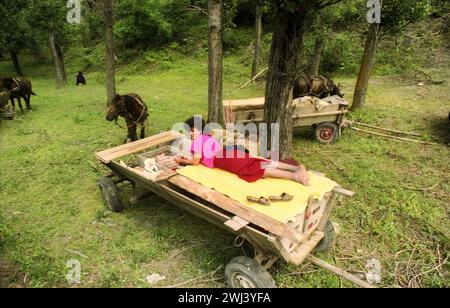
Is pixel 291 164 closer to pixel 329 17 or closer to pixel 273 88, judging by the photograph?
pixel 273 88

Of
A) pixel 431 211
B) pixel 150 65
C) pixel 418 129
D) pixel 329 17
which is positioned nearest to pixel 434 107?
pixel 418 129

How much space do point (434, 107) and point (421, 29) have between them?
8855 mm

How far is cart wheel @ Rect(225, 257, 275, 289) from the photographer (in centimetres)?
402

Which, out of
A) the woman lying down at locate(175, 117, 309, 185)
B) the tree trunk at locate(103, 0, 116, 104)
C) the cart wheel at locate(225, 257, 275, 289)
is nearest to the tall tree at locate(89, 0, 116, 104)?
the tree trunk at locate(103, 0, 116, 104)

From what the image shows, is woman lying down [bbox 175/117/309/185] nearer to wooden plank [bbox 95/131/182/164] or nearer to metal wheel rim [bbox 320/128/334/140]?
wooden plank [bbox 95/131/182/164]

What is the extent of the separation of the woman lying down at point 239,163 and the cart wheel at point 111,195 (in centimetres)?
137

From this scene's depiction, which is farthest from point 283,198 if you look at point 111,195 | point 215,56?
point 215,56

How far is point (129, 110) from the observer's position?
26.9ft

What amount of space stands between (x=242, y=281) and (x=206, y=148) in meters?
2.33

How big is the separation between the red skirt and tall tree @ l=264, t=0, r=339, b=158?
1.68m

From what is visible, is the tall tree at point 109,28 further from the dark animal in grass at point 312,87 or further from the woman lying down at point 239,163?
the woman lying down at point 239,163

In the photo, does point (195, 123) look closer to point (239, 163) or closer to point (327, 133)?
point (239, 163)

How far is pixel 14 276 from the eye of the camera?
15.4 ft

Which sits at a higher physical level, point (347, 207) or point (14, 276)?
point (347, 207)
